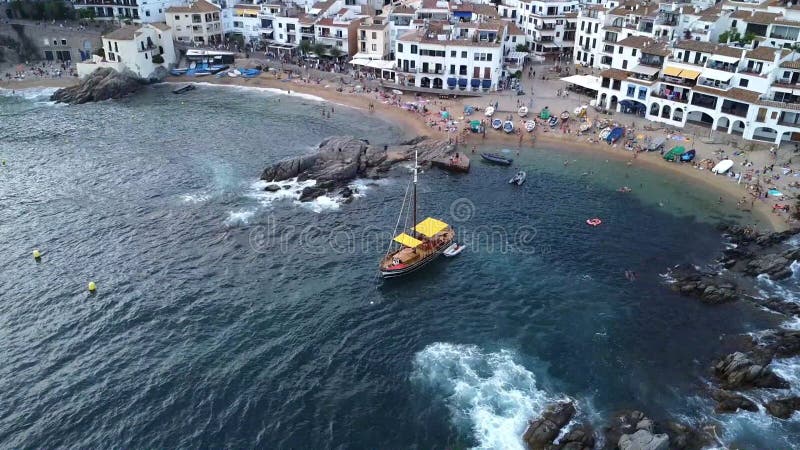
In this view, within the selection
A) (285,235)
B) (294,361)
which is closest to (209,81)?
(285,235)

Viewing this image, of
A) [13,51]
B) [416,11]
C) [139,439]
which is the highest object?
[416,11]

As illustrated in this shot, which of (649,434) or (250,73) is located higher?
(250,73)

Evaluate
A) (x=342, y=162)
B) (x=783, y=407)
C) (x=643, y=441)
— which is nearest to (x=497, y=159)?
(x=342, y=162)

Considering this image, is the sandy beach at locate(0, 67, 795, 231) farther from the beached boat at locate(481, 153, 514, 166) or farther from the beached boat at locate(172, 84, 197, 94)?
the beached boat at locate(481, 153, 514, 166)

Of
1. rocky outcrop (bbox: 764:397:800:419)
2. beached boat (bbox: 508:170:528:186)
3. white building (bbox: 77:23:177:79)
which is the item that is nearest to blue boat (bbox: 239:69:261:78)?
white building (bbox: 77:23:177:79)

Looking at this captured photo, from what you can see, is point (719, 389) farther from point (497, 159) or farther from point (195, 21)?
point (195, 21)

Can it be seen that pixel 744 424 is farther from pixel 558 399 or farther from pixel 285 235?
pixel 285 235
